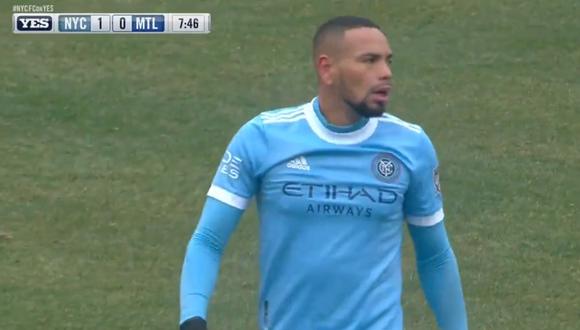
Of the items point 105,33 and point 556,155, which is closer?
point 556,155

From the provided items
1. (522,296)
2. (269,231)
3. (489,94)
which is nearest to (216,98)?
(489,94)

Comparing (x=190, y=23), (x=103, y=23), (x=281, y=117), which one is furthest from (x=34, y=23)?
(x=281, y=117)

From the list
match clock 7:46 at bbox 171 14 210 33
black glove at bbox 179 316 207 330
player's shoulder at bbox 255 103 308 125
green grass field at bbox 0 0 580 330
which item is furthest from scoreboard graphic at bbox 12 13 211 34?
black glove at bbox 179 316 207 330

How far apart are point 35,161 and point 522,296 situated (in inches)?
190

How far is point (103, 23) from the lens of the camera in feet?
51.6

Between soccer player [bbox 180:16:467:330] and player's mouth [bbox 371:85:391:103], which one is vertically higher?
player's mouth [bbox 371:85:391:103]

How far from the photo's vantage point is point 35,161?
12.5 meters

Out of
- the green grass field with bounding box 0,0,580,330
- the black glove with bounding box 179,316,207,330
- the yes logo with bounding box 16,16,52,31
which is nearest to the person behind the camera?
the black glove with bounding box 179,316,207,330

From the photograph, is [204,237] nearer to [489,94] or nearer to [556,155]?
[556,155]

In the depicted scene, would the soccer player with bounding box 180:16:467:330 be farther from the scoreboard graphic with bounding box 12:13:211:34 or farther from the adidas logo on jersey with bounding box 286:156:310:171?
the scoreboard graphic with bounding box 12:13:211:34

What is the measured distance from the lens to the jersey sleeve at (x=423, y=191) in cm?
474

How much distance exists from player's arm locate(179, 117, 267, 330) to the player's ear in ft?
0.98

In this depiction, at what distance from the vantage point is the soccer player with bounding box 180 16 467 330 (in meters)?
4.63

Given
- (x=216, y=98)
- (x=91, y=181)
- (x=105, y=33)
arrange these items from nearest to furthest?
(x=91, y=181), (x=216, y=98), (x=105, y=33)
